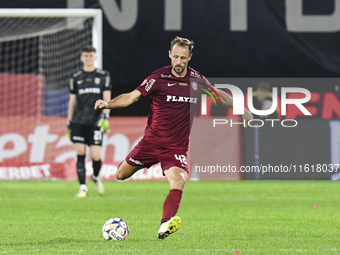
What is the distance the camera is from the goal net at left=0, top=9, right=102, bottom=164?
14.5 metres

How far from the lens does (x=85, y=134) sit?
34.3 ft

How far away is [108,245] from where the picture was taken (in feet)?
17.7

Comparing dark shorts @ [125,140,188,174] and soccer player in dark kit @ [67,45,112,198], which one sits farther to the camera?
soccer player in dark kit @ [67,45,112,198]

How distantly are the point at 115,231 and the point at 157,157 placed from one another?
94 cm

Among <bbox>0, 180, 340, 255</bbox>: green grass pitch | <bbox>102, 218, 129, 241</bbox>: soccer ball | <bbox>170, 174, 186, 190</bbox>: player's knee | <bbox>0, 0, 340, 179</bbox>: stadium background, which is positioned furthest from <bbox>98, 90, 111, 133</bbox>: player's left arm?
<bbox>0, 0, 340, 179</bbox>: stadium background

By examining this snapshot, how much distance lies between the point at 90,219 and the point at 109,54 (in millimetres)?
9334

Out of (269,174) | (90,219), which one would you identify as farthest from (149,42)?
(90,219)

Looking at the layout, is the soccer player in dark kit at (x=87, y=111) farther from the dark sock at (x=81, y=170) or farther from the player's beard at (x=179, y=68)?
the player's beard at (x=179, y=68)

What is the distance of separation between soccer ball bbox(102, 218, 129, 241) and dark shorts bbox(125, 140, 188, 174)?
70 centimetres

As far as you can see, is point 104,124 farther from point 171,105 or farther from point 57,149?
point 57,149

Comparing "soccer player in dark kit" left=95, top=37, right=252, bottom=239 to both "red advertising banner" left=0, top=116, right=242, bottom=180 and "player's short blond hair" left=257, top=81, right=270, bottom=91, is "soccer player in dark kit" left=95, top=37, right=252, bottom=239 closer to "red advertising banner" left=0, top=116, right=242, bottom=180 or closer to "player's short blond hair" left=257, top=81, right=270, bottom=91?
"red advertising banner" left=0, top=116, right=242, bottom=180

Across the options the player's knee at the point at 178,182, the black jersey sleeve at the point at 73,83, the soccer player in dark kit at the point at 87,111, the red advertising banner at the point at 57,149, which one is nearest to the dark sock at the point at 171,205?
the player's knee at the point at 178,182

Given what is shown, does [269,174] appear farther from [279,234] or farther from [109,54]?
[279,234]

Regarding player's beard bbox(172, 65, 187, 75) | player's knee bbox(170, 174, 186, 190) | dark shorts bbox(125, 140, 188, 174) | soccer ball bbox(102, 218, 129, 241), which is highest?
player's beard bbox(172, 65, 187, 75)
